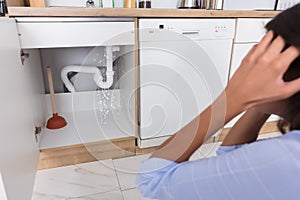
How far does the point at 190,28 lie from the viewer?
51.6 inches

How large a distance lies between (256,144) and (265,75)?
0.10 metres

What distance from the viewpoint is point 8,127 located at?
0.86 metres

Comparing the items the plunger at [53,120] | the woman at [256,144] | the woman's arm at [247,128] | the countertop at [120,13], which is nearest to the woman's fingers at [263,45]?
the woman at [256,144]

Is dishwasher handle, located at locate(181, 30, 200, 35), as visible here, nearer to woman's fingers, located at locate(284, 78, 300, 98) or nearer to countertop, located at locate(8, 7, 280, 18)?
countertop, located at locate(8, 7, 280, 18)

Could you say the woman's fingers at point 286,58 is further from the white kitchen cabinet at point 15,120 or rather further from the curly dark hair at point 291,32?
the white kitchen cabinet at point 15,120

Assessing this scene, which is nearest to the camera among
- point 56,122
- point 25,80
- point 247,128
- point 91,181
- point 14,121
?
point 247,128

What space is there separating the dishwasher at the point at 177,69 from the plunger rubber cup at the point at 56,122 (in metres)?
0.53

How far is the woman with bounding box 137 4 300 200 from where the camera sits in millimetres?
335

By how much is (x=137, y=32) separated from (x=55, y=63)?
0.80 m

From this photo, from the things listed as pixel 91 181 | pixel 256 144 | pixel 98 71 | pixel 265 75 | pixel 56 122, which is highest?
pixel 265 75

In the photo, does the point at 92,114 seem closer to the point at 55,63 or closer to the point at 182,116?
the point at 55,63

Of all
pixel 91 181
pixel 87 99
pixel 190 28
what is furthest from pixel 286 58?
pixel 87 99

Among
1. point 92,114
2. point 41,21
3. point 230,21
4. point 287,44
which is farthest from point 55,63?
point 287,44

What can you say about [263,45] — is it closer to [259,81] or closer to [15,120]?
[259,81]
